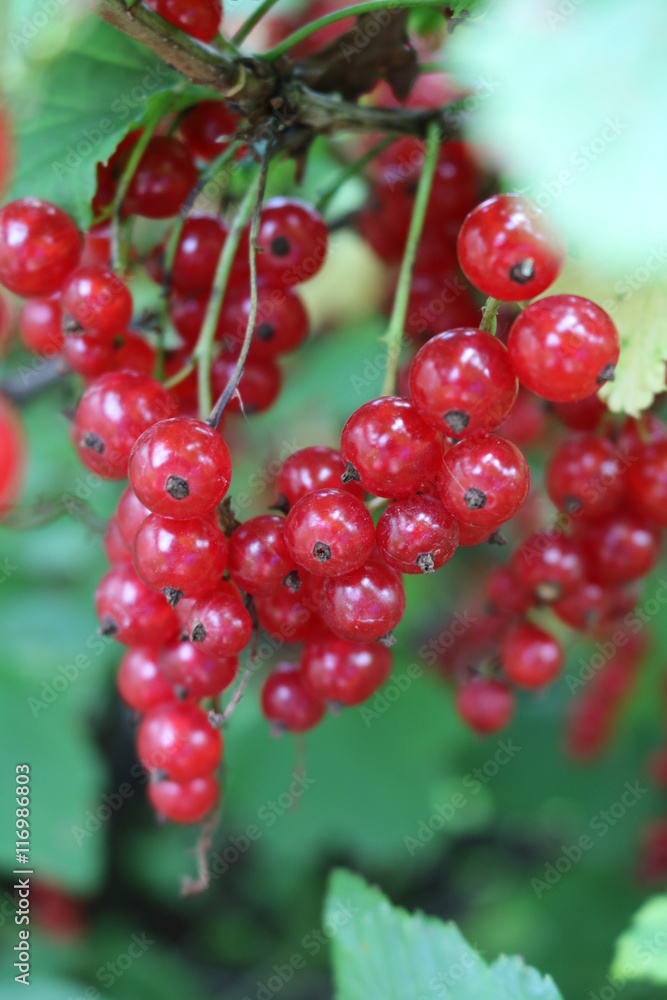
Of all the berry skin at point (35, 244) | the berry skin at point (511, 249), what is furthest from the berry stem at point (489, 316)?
the berry skin at point (35, 244)

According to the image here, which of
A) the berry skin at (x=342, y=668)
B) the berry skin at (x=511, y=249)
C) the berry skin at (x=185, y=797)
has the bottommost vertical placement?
the berry skin at (x=185, y=797)

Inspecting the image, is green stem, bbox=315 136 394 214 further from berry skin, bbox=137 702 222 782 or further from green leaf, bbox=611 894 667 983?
green leaf, bbox=611 894 667 983

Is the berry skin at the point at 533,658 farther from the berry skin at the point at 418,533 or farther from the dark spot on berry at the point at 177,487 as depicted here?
the dark spot on berry at the point at 177,487

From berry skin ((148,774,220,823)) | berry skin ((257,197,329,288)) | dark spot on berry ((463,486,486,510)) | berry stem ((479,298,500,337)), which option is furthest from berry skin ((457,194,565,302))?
berry skin ((148,774,220,823))

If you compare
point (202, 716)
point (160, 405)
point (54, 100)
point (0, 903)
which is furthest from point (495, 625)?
point (0, 903)

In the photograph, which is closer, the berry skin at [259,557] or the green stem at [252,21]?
the berry skin at [259,557]

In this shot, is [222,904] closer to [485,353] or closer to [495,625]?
[495,625]

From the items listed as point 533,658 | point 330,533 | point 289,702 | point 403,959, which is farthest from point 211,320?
point 403,959
